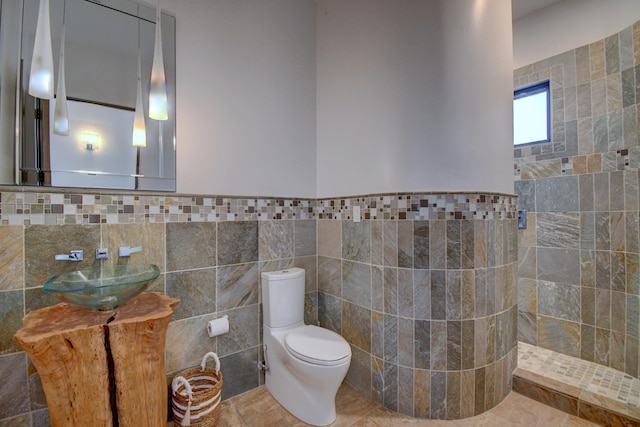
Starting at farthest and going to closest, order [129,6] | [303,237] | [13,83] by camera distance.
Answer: [303,237] → [129,6] → [13,83]

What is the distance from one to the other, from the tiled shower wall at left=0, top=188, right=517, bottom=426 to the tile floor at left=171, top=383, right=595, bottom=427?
0.06m

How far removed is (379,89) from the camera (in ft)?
6.02

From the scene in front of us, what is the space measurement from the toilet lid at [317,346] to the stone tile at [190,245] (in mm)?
694

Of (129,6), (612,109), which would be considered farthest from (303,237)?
(612,109)

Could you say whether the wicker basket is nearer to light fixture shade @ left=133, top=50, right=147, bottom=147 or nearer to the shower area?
light fixture shade @ left=133, top=50, right=147, bottom=147

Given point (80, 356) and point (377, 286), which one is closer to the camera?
point (80, 356)

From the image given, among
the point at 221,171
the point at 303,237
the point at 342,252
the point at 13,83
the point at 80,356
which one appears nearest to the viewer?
the point at 80,356

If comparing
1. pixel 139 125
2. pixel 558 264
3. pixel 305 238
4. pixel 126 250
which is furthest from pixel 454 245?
pixel 139 125

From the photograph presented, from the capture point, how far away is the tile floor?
62.0 inches

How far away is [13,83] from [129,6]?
0.70 m

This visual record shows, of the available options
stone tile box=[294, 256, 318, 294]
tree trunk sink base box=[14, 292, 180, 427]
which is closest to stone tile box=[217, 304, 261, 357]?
stone tile box=[294, 256, 318, 294]

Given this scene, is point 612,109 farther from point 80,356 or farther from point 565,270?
point 80,356

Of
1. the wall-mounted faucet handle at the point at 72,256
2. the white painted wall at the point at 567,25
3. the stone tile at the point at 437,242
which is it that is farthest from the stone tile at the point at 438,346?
the white painted wall at the point at 567,25

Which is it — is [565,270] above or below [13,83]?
below
